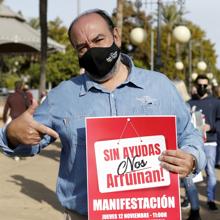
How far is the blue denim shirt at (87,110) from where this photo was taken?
3.07 meters

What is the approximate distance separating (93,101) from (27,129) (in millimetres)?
349

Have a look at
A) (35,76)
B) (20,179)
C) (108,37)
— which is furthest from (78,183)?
(35,76)

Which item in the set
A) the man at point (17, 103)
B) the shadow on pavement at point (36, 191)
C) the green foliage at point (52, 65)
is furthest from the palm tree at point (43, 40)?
the green foliage at point (52, 65)

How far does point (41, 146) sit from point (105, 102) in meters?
0.41

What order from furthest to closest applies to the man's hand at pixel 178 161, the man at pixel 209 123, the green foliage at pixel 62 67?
the green foliage at pixel 62 67 < the man at pixel 209 123 < the man's hand at pixel 178 161

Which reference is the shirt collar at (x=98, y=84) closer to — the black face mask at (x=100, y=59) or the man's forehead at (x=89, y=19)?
the black face mask at (x=100, y=59)

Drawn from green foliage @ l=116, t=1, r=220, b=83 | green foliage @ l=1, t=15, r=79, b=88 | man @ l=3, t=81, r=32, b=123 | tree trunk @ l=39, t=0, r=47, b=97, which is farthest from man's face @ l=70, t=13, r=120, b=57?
green foliage @ l=116, t=1, r=220, b=83

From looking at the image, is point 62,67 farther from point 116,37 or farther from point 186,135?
point 186,135

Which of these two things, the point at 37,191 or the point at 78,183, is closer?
the point at 78,183

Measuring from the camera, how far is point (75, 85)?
3.17m

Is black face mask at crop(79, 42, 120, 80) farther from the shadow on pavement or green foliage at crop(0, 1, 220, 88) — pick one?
green foliage at crop(0, 1, 220, 88)

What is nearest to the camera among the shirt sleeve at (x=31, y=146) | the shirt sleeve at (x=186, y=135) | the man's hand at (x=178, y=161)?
the man's hand at (x=178, y=161)

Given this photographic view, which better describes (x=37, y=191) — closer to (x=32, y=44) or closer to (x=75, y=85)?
(x=75, y=85)

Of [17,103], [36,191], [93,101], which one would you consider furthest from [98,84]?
[17,103]
